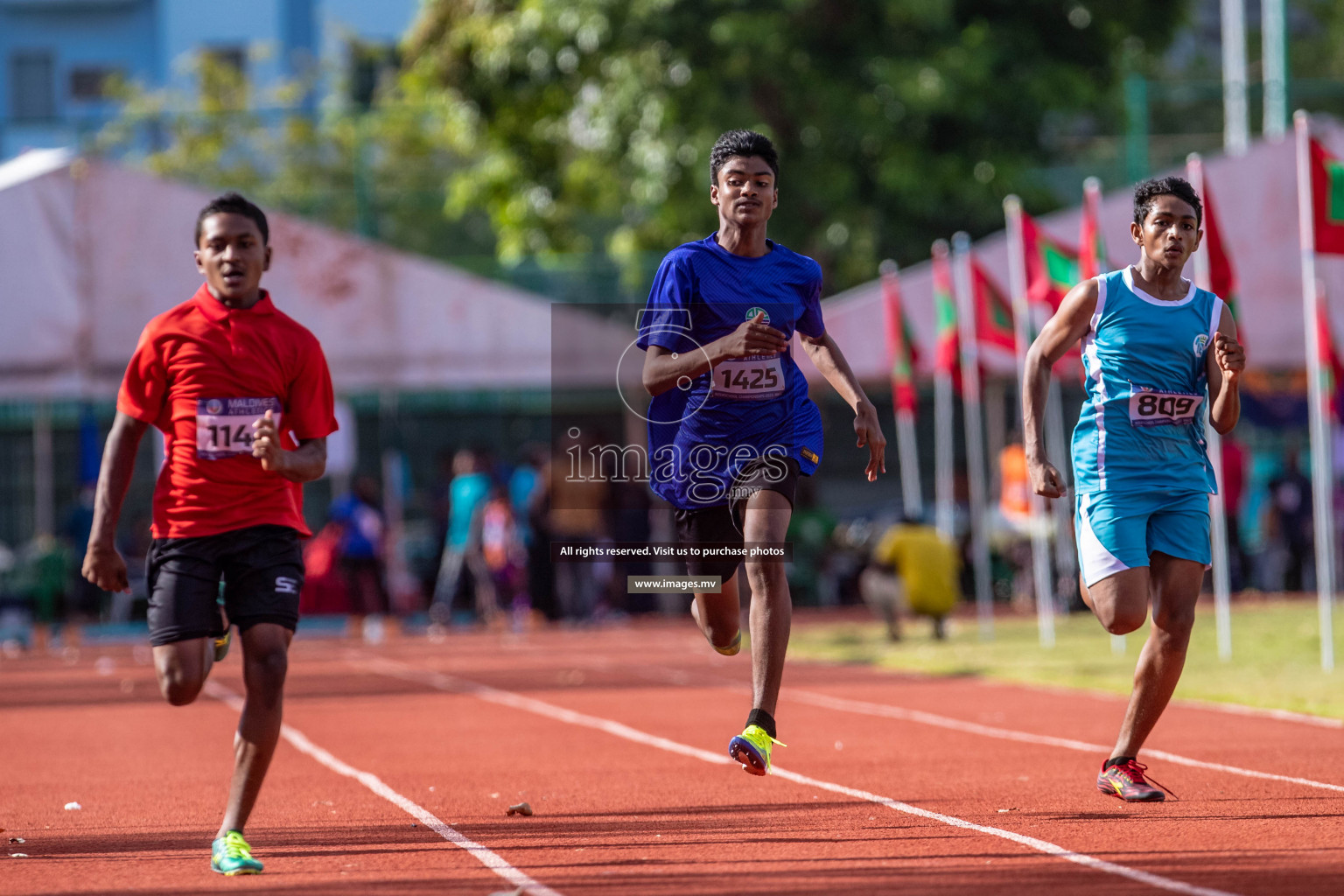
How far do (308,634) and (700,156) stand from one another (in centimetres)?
824

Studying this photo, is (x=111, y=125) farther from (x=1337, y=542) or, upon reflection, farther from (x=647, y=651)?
(x=1337, y=542)

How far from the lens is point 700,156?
81.5ft

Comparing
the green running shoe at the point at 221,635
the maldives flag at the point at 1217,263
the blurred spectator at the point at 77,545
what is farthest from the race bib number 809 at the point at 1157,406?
the blurred spectator at the point at 77,545

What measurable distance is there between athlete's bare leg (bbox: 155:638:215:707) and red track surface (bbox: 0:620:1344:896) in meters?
0.56

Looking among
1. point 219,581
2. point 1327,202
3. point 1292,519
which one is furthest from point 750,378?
point 1292,519

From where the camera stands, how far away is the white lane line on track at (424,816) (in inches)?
214

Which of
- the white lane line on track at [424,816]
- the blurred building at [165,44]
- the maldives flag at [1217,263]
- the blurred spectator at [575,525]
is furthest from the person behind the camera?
the blurred building at [165,44]

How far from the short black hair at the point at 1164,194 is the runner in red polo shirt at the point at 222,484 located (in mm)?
3066

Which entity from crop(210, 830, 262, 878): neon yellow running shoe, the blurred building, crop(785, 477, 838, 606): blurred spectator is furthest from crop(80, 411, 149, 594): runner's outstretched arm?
the blurred building

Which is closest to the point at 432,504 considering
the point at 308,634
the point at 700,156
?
the point at 308,634

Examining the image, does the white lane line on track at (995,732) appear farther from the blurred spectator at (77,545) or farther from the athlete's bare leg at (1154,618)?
the blurred spectator at (77,545)

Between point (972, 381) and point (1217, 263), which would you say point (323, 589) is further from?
point (1217, 263)

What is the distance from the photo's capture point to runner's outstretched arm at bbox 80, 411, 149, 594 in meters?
5.73

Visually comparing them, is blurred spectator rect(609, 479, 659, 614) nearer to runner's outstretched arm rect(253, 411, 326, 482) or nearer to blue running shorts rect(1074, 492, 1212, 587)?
blue running shorts rect(1074, 492, 1212, 587)
